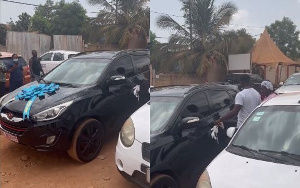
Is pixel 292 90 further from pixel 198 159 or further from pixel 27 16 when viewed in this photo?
Result: pixel 27 16

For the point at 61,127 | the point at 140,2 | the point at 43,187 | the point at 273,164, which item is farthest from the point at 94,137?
the point at 273,164

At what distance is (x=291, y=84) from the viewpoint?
5.74ft

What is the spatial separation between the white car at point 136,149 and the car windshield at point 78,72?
854 millimetres

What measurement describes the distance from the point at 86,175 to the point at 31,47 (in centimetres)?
128

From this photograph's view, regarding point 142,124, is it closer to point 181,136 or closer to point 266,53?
point 181,136

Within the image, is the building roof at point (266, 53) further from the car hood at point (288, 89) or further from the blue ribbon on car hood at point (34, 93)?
the blue ribbon on car hood at point (34, 93)

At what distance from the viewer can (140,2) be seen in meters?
1.35

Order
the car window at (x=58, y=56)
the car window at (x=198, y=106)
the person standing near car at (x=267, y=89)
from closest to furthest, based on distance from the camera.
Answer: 1. the car window at (x=198, y=106)
2. the person standing near car at (x=267, y=89)
3. the car window at (x=58, y=56)

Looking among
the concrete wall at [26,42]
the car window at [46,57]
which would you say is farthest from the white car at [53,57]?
the concrete wall at [26,42]

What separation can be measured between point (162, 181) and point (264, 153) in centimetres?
45

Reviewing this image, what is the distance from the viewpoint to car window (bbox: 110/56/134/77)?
6.74 feet

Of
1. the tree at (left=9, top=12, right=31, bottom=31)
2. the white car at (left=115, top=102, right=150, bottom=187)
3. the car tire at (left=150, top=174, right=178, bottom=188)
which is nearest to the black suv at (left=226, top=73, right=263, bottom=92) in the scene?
the white car at (left=115, top=102, right=150, bottom=187)

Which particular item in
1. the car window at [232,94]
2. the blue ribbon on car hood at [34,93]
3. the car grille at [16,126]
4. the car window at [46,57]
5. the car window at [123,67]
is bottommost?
the car grille at [16,126]

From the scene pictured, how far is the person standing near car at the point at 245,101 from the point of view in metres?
1.77
